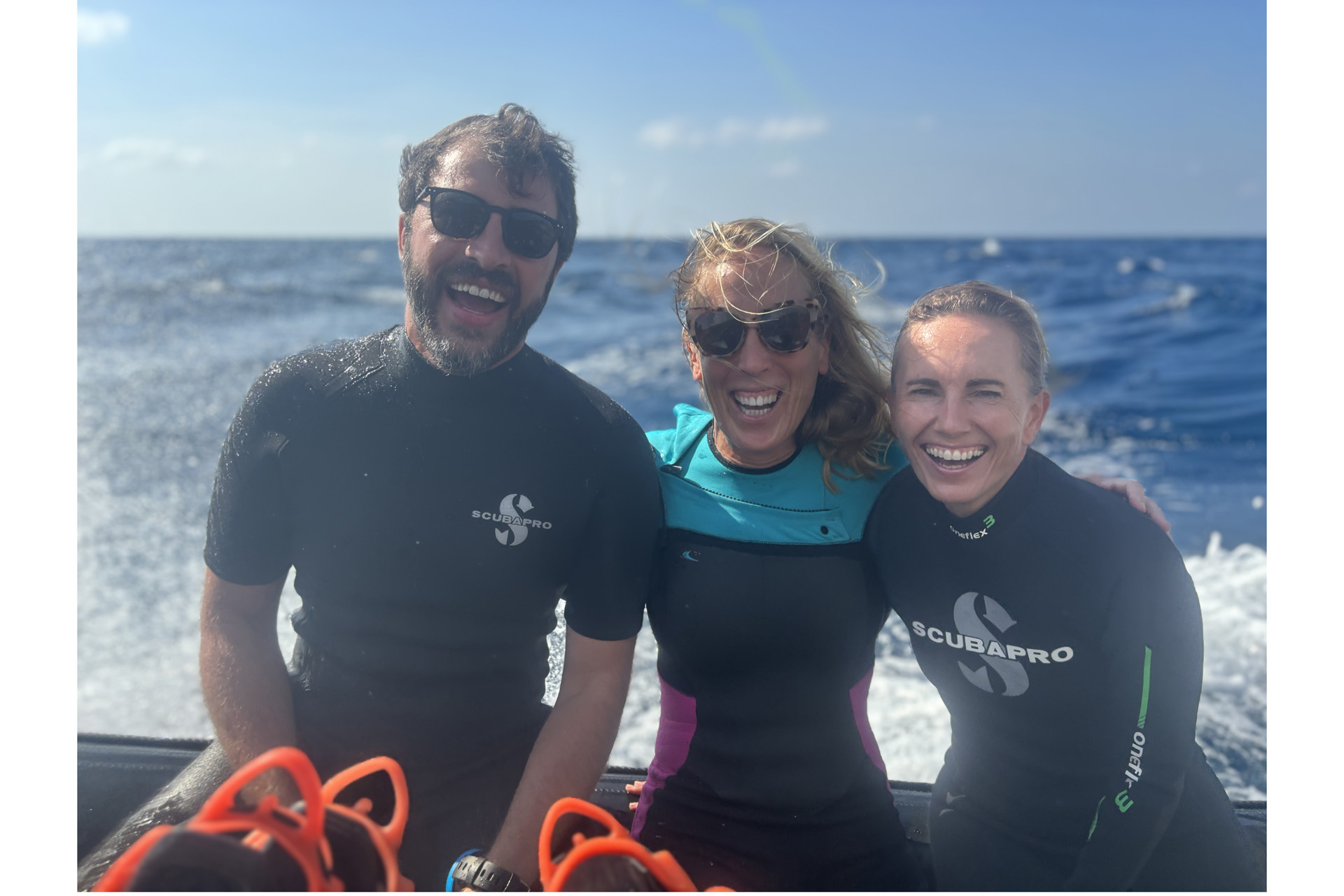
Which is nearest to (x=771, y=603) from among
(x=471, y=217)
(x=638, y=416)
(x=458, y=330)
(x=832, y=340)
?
(x=832, y=340)

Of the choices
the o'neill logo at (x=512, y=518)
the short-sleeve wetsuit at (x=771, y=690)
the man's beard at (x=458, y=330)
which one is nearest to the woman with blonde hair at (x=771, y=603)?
the short-sleeve wetsuit at (x=771, y=690)

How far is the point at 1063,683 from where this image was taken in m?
2.21

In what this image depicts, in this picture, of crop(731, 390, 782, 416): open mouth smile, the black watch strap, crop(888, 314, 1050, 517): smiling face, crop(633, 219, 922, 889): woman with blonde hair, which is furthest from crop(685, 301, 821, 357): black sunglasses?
the black watch strap

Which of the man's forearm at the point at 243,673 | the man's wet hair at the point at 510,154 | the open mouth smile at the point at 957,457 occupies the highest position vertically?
the man's wet hair at the point at 510,154

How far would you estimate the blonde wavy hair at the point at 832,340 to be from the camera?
249 centimetres

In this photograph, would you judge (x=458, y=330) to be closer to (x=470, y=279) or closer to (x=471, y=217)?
(x=470, y=279)

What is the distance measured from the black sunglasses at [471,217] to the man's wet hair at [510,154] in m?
0.08

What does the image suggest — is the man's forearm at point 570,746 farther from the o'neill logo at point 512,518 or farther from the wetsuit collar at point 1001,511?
the wetsuit collar at point 1001,511

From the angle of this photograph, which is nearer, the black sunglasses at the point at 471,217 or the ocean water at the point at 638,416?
the black sunglasses at the point at 471,217

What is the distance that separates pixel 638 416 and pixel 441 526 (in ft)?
30.4

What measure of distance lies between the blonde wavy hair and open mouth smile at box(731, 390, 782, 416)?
0.57ft

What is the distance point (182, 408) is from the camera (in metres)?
11.6
